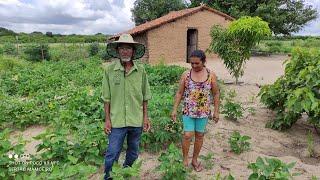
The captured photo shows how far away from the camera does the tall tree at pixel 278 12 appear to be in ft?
84.6

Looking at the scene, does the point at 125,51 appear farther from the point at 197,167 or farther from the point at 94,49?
the point at 94,49

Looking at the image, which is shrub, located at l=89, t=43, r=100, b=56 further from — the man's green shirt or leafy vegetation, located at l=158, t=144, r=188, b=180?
leafy vegetation, located at l=158, t=144, r=188, b=180

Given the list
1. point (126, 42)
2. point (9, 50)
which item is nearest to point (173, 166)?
point (126, 42)

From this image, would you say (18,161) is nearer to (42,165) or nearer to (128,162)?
(42,165)

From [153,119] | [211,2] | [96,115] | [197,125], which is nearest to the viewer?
[197,125]

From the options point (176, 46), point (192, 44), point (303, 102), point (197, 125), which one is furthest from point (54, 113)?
point (192, 44)

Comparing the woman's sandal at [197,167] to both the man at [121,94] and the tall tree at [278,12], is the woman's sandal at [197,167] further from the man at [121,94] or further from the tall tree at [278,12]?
the tall tree at [278,12]

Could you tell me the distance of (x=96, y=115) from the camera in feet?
18.9

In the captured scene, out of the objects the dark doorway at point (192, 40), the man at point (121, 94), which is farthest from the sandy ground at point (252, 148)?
the dark doorway at point (192, 40)

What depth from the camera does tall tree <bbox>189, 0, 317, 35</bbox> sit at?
2578cm

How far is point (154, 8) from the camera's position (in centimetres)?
3962

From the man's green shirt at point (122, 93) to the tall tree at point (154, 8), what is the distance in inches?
1404

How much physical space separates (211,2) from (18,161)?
27637 mm

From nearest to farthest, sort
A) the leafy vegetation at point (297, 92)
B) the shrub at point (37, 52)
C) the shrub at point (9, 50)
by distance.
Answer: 1. the leafy vegetation at point (297, 92)
2. the shrub at point (37, 52)
3. the shrub at point (9, 50)
